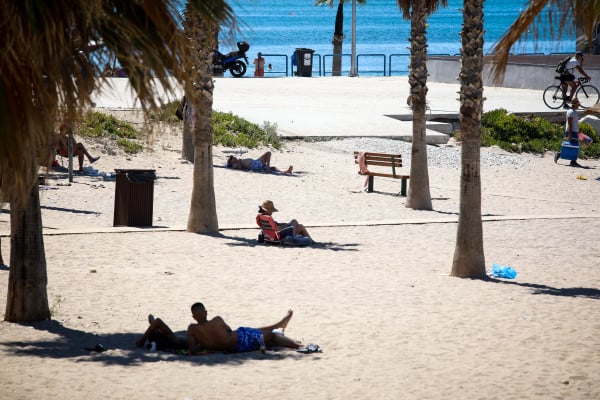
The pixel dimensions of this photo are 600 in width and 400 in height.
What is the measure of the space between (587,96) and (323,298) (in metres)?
24.3

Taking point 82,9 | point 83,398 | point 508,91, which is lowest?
point 83,398

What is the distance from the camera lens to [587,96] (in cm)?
3291

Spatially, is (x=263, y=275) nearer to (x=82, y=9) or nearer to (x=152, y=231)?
(x=152, y=231)

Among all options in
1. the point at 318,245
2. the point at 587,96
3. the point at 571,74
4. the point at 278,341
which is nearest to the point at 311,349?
the point at 278,341

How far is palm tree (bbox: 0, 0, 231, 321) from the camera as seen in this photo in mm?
5535

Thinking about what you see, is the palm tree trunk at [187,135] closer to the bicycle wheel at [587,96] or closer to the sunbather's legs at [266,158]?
the sunbather's legs at [266,158]

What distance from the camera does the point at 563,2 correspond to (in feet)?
22.2

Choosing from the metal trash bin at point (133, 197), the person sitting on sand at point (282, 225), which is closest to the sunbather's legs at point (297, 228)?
the person sitting on sand at point (282, 225)

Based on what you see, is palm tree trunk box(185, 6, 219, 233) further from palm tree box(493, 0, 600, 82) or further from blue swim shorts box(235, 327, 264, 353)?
palm tree box(493, 0, 600, 82)

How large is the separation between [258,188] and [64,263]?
7.47 meters

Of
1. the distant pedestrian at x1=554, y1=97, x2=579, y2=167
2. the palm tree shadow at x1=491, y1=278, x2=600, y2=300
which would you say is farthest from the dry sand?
the distant pedestrian at x1=554, y1=97, x2=579, y2=167

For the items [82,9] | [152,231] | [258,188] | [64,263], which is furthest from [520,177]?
[82,9]

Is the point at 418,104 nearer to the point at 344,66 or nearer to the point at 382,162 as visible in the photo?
the point at 382,162

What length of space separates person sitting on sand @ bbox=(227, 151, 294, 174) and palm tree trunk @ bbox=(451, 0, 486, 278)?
901 cm
